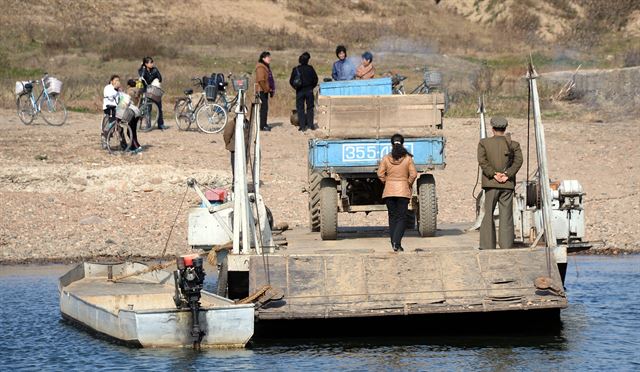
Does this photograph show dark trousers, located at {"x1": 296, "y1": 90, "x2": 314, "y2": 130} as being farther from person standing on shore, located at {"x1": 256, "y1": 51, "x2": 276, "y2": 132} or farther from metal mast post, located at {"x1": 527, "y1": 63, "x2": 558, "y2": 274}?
metal mast post, located at {"x1": 527, "y1": 63, "x2": 558, "y2": 274}

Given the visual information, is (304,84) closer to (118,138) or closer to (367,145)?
(118,138)

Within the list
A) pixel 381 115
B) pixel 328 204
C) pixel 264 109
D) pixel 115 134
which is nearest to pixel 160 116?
pixel 264 109

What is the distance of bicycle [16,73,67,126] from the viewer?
29.6m

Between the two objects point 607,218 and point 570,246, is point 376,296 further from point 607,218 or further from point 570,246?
point 607,218

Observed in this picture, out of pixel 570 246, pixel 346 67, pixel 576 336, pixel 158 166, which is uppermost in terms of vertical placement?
pixel 346 67

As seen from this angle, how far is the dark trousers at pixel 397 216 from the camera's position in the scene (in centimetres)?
1530

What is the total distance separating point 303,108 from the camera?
95.0 feet

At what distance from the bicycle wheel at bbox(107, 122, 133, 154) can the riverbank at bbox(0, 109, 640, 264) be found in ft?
1.21

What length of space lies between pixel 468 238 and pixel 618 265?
3920 mm

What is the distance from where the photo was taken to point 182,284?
44.5 feet

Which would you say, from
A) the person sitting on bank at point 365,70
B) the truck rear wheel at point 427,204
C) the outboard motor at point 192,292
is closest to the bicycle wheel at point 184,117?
the person sitting on bank at point 365,70

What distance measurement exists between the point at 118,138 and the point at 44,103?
4109 mm

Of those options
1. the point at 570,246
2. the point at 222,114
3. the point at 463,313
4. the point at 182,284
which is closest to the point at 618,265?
the point at 570,246

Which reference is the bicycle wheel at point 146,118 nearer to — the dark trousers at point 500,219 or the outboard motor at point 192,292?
the dark trousers at point 500,219
